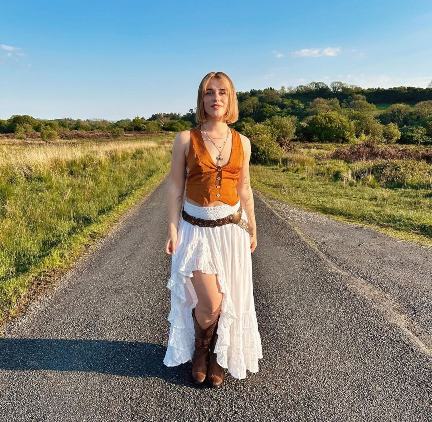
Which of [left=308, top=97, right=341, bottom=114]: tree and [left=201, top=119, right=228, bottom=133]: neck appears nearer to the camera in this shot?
[left=201, top=119, right=228, bottom=133]: neck

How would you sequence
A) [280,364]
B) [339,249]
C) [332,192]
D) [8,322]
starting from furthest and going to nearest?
[332,192]
[339,249]
[8,322]
[280,364]

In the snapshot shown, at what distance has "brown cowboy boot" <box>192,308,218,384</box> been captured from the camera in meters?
3.33

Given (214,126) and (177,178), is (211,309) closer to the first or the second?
(177,178)

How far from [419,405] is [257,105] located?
9194cm

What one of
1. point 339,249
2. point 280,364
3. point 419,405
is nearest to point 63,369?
point 280,364

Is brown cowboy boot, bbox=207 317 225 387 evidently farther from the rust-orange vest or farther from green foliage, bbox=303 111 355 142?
green foliage, bbox=303 111 355 142

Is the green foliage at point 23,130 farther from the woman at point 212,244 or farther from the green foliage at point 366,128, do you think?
the woman at point 212,244

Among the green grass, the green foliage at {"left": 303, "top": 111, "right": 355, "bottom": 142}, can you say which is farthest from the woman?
the green foliage at {"left": 303, "top": 111, "right": 355, "bottom": 142}

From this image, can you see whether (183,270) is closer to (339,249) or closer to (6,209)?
(339,249)

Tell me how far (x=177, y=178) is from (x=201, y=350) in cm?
137

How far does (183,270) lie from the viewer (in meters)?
3.20

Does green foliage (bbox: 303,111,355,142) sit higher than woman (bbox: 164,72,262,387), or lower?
lower

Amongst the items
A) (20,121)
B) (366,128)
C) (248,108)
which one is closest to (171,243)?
(366,128)

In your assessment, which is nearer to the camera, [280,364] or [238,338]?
[238,338]
